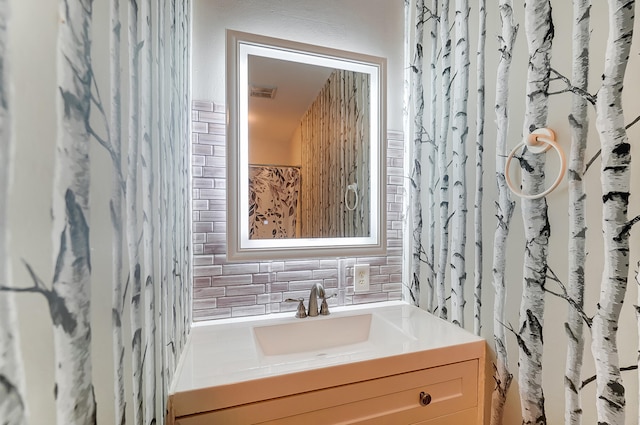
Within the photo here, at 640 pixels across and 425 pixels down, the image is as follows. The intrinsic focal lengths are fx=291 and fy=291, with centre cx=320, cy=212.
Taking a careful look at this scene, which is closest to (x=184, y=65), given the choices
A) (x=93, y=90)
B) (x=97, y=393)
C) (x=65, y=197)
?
(x=93, y=90)

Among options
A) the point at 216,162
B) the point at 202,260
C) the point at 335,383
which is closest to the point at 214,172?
the point at 216,162

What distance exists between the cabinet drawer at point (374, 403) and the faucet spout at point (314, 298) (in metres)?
0.40

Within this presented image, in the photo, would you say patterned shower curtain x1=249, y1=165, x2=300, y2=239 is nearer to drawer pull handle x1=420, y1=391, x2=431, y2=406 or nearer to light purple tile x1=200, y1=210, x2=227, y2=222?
light purple tile x1=200, y1=210, x2=227, y2=222

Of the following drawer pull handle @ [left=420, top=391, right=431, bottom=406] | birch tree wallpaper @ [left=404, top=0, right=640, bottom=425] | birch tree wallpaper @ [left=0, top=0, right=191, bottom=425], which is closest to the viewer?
birch tree wallpaper @ [left=0, top=0, right=191, bottom=425]

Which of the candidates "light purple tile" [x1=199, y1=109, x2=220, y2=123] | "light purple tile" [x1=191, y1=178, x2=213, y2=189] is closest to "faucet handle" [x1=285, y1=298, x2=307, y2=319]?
"light purple tile" [x1=191, y1=178, x2=213, y2=189]

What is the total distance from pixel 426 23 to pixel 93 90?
1.39 m

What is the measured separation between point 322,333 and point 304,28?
1281 mm

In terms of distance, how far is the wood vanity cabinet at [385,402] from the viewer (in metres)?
0.75

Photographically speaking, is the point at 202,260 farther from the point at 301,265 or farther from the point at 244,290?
the point at 301,265

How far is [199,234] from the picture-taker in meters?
1.14

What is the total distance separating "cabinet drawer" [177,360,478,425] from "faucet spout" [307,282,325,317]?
0.40 m

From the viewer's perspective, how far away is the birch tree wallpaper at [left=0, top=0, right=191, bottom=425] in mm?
233

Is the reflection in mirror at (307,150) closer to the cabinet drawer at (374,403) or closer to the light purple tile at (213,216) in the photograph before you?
the light purple tile at (213,216)

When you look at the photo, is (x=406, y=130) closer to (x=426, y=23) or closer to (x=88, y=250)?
(x=426, y=23)
